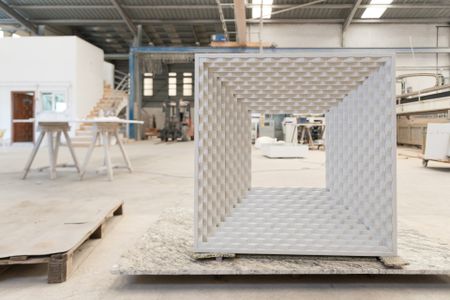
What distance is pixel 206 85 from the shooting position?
1.39 m

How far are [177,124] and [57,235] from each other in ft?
43.1

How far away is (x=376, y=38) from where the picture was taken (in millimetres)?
14016

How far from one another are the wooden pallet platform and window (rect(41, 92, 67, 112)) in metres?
11.7

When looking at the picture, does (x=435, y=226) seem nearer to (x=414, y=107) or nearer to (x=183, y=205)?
(x=183, y=205)

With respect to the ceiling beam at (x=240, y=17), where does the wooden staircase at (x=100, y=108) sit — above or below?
below

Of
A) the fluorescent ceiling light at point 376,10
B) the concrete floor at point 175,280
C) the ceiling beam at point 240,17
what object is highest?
the fluorescent ceiling light at point 376,10

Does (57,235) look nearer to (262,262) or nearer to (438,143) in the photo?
(262,262)

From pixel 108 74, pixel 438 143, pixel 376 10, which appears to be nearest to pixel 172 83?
pixel 108 74

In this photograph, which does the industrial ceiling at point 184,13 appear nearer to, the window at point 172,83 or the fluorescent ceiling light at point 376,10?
the fluorescent ceiling light at point 376,10

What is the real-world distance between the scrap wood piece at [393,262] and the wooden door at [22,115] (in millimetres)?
14222

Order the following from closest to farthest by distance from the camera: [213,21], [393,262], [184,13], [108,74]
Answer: [393,262] < [184,13] < [213,21] < [108,74]

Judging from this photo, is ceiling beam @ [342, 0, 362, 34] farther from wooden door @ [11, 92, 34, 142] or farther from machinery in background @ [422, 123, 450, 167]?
wooden door @ [11, 92, 34, 142]

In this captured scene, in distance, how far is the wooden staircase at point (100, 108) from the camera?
11781 mm

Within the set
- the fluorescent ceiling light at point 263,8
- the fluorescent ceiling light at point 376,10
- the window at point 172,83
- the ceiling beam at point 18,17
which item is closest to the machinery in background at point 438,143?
the fluorescent ceiling light at point 263,8
